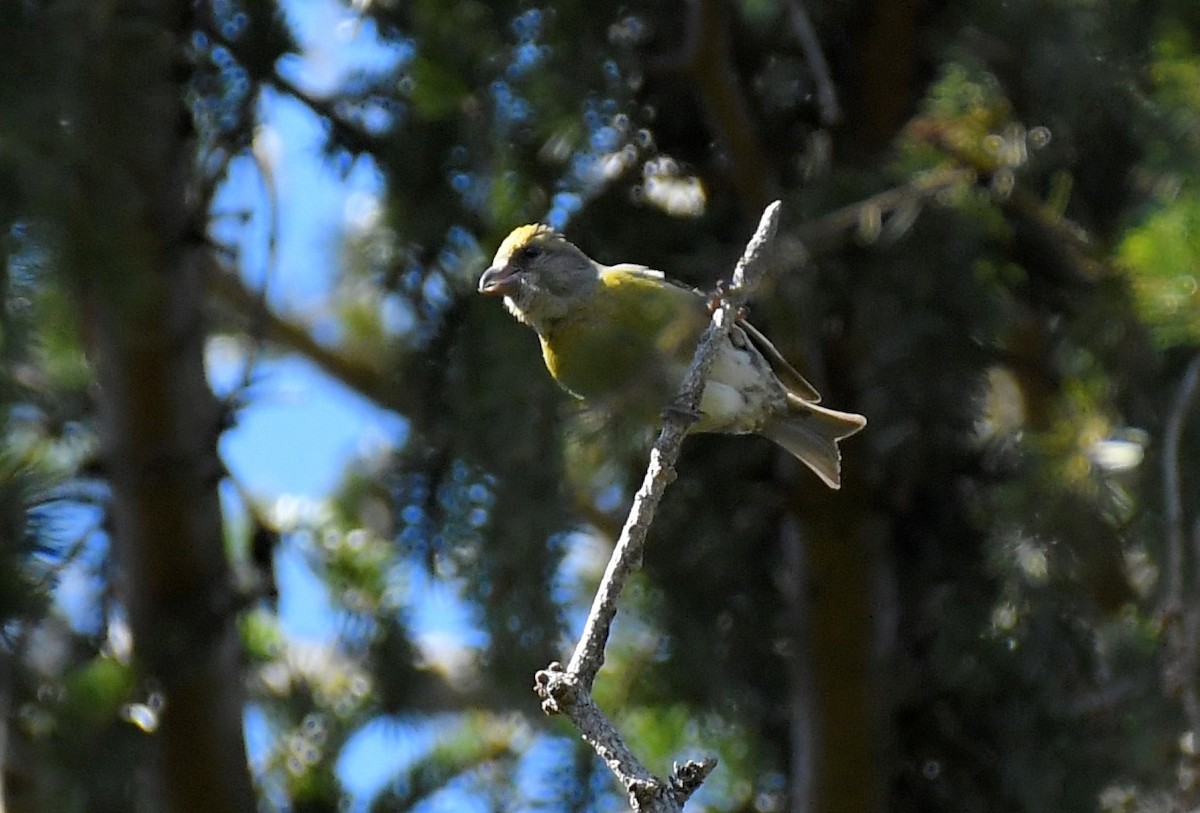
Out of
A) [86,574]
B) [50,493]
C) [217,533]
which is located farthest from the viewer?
[217,533]

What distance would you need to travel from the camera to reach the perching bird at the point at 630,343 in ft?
9.96

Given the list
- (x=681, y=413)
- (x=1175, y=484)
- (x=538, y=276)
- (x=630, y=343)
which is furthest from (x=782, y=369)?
(x=681, y=413)

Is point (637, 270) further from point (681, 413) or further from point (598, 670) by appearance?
point (598, 670)

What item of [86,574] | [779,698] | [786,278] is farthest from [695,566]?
[86,574]

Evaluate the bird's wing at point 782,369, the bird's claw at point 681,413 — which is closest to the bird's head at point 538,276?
the bird's wing at point 782,369

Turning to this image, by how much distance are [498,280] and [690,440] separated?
523 millimetres

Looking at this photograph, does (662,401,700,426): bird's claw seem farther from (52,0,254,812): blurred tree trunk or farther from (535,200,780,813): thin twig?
(52,0,254,812): blurred tree trunk

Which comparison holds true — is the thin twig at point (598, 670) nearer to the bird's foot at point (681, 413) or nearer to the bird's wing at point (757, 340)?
the bird's foot at point (681, 413)

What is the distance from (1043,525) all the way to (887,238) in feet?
1.92

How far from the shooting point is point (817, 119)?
3365 millimetres

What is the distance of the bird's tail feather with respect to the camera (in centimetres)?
307

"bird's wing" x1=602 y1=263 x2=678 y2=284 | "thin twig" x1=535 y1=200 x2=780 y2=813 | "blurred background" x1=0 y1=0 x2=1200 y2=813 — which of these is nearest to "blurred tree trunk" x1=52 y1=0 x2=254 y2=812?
"blurred background" x1=0 y1=0 x2=1200 y2=813

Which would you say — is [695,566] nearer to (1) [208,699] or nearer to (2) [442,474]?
(2) [442,474]

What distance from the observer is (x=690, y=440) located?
10.7ft
